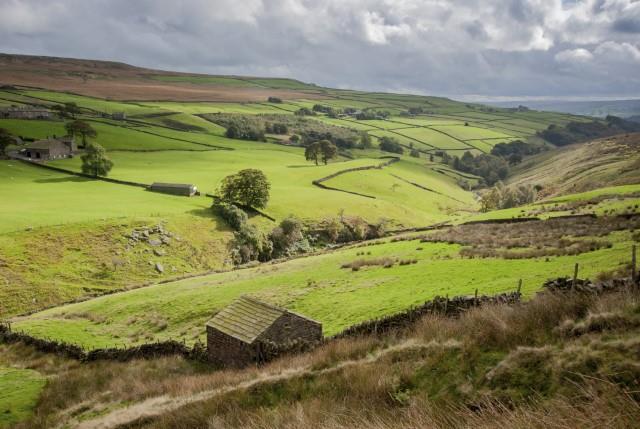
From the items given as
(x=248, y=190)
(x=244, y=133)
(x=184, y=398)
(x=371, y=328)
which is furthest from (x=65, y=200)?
(x=244, y=133)

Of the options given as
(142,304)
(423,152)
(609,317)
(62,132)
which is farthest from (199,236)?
(423,152)

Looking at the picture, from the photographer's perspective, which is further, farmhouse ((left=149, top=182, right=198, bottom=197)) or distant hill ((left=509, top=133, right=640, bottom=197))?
farmhouse ((left=149, top=182, right=198, bottom=197))

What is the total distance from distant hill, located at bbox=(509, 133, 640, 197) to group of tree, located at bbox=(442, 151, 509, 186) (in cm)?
476

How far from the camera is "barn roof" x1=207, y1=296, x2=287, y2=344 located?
20891 millimetres

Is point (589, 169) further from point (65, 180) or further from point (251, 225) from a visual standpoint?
point (65, 180)

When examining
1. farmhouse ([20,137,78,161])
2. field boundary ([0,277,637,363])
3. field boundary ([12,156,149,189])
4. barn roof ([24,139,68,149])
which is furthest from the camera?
barn roof ([24,139,68,149])

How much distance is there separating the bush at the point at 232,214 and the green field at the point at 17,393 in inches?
1942

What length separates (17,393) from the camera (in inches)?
835

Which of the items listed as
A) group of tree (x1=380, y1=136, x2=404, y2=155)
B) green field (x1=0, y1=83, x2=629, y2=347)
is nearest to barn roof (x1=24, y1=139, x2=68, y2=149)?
green field (x1=0, y1=83, x2=629, y2=347)

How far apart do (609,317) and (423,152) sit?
176 metres

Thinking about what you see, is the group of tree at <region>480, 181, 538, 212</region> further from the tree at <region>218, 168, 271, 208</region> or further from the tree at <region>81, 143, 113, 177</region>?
the tree at <region>81, 143, 113, 177</region>

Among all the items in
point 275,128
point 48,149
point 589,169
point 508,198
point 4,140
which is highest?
point 275,128

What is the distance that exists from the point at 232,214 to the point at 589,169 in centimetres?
7749

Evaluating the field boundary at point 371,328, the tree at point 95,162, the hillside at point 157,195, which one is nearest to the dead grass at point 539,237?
the field boundary at point 371,328
